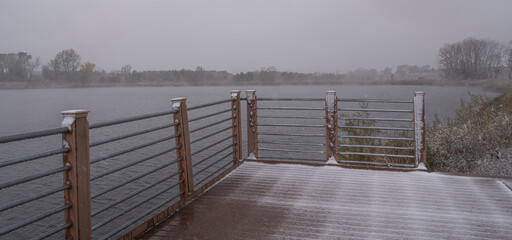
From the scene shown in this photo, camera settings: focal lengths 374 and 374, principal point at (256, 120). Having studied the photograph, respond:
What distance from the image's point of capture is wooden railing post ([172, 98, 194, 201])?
13.0 ft

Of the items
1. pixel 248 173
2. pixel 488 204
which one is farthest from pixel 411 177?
pixel 248 173

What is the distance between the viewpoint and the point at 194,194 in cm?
418

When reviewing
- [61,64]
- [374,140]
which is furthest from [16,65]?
[374,140]

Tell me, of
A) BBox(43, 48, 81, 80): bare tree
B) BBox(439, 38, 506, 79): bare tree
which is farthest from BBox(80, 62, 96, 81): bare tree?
BBox(439, 38, 506, 79): bare tree

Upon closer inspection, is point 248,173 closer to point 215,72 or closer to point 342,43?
point 342,43

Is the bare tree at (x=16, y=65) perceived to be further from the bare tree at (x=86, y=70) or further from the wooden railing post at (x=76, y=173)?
the wooden railing post at (x=76, y=173)

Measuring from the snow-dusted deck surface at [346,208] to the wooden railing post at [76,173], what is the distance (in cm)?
70

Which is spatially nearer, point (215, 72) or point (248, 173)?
point (248, 173)

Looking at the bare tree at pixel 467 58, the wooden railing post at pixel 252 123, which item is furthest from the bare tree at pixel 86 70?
the wooden railing post at pixel 252 123

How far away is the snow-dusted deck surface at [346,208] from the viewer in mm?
3199

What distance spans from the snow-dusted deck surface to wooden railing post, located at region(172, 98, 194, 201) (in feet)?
0.68

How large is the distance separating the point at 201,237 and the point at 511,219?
2.77 m

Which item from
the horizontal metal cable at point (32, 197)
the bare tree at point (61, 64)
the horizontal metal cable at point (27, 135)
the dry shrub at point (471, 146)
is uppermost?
the bare tree at point (61, 64)

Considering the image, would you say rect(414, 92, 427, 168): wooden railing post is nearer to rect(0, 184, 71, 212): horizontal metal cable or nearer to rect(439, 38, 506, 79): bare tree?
rect(0, 184, 71, 212): horizontal metal cable
